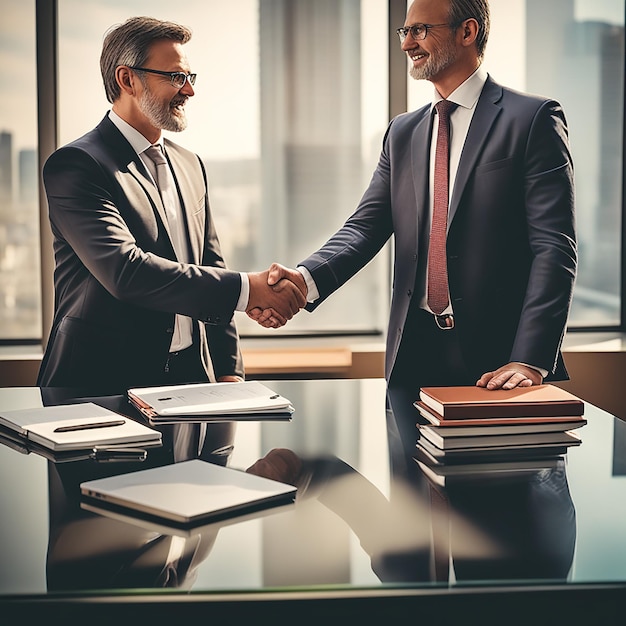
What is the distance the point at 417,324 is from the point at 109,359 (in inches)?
34.2

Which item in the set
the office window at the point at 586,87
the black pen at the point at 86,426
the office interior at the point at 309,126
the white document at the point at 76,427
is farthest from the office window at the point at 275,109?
the black pen at the point at 86,426

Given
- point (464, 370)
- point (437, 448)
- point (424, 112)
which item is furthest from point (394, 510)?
point (424, 112)

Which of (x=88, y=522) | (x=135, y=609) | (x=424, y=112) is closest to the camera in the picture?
(x=135, y=609)

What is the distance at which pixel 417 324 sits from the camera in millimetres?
2430

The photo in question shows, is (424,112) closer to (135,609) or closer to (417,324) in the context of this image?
(417,324)

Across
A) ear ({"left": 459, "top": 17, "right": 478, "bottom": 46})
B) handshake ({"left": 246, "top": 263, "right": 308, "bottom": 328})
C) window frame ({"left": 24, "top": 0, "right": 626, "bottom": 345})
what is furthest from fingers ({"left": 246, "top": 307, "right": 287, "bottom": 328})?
window frame ({"left": 24, "top": 0, "right": 626, "bottom": 345})

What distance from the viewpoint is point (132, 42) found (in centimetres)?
253

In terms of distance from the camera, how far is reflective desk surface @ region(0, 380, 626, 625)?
Answer: 0.86 metres

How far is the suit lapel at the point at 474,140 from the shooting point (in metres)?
2.37

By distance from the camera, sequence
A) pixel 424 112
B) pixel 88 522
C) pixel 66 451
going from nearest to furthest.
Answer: pixel 88 522 < pixel 66 451 < pixel 424 112

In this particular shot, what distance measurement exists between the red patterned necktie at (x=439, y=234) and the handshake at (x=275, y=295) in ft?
1.60

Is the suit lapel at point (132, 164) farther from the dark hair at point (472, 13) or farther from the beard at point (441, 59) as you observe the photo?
the dark hair at point (472, 13)

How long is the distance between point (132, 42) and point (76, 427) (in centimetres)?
144

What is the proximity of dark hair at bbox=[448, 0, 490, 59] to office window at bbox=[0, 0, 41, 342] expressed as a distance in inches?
90.4
